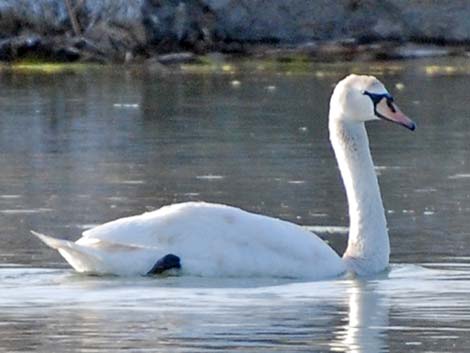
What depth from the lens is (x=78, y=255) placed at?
9883 mm

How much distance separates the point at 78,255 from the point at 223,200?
351 cm

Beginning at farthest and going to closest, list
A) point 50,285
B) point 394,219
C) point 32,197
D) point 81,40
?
point 81,40 → point 32,197 → point 394,219 → point 50,285

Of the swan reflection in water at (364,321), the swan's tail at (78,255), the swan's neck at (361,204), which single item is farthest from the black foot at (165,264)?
the swan's neck at (361,204)

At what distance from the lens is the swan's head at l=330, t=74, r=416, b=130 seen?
10.9 meters

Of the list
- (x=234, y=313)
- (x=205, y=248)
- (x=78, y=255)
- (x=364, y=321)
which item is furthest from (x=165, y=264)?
(x=364, y=321)

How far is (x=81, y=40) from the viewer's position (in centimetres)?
3316

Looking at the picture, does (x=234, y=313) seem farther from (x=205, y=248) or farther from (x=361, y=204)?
(x=361, y=204)

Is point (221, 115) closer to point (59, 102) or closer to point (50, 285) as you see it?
point (59, 102)

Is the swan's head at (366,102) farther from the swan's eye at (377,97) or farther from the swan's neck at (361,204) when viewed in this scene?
the swan's neck at (361,204)

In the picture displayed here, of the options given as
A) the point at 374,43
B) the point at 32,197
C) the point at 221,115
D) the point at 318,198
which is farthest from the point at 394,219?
the point at 374,43

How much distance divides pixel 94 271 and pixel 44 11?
24279 millimetres

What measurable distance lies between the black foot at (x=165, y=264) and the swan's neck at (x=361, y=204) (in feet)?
3.30

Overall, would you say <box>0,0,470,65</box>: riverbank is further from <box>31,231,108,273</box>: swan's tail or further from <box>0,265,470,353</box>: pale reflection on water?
<box>0,265,470,353</box>: pale reflection on water

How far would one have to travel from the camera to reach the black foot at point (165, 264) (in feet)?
32.4
